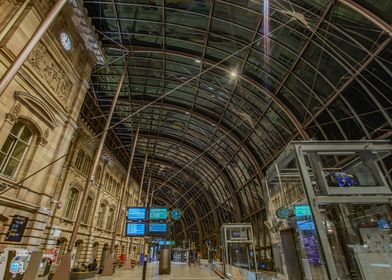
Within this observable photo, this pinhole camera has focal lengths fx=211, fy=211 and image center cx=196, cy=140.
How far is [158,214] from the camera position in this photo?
10547 millimetres

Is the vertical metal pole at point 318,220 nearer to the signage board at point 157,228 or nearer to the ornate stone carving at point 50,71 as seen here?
the signage board at point 157,228

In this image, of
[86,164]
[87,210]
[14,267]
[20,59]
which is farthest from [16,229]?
[87,210]

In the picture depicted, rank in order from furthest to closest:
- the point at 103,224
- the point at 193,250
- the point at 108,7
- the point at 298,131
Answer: the point at 193,250 → the point at 103,224 → the point at 298,131 → the point at 108,7

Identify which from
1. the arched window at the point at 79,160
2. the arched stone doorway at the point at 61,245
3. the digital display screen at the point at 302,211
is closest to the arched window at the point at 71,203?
the arched stone doorway at the point at 61,245

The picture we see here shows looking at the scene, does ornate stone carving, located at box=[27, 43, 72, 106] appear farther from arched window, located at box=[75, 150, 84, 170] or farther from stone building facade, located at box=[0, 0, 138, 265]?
arched window, located at box=[75, 150, 84, 170]

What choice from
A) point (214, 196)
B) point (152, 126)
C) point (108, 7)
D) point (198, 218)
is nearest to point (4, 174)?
point (108, 7)

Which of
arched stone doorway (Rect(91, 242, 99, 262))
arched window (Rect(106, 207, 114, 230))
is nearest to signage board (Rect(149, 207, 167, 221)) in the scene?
arched stone doorway (Rect(91, 242, 99, 262))

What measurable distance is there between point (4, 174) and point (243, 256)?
18695 millimetres

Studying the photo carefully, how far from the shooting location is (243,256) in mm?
19359

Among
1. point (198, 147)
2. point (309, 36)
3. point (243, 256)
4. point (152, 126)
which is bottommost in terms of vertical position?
point (243, 256)

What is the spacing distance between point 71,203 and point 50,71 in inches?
440

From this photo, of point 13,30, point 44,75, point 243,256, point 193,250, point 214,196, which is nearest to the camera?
point 13,30

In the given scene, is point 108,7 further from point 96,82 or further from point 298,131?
point 298,131

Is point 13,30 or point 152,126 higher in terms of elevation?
point 152,126
